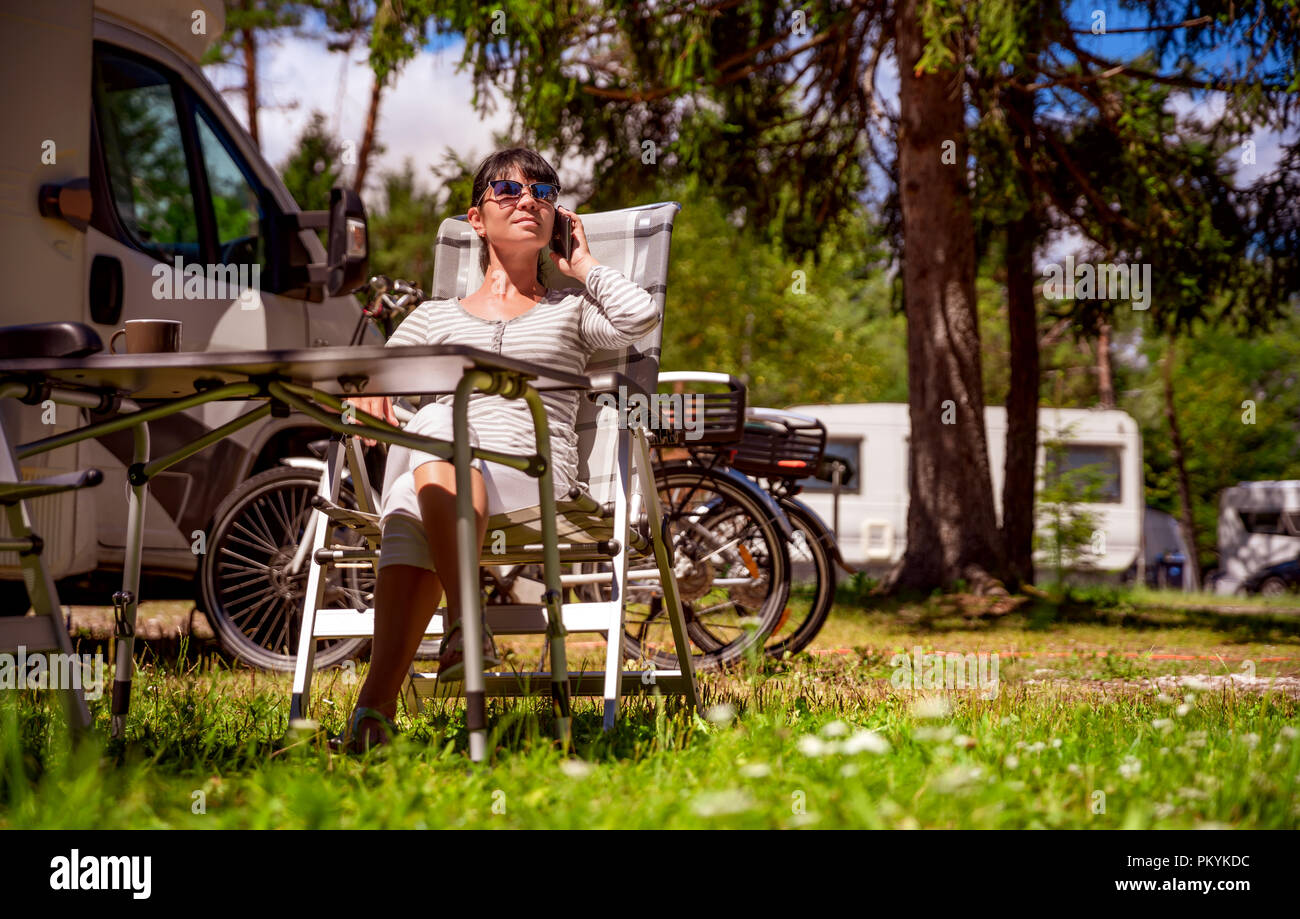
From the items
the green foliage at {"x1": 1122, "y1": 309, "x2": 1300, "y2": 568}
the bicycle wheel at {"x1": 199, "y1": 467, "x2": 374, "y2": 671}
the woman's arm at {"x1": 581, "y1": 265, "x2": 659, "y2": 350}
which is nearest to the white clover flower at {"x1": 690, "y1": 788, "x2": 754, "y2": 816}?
the woman's arm at {"x1": 581, "y1": 265, "x2": 659, "y2": 350}

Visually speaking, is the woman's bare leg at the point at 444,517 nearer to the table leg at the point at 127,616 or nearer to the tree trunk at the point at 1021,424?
the table leg at the point at 127,616

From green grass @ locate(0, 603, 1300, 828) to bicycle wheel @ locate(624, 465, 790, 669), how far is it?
1.06 meters

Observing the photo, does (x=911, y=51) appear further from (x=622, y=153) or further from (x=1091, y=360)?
(x=1091, y=360)

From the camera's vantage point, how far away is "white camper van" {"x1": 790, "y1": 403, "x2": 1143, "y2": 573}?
17.9m

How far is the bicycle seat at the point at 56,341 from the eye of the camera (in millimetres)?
2447

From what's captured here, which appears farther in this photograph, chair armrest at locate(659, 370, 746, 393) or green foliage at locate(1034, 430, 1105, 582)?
green foliage at locate(1034, 430, 1105, 582)

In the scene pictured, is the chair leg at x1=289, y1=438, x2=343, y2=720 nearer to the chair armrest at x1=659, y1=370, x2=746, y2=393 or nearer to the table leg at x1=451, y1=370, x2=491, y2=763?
A: the table leg at x1=451, y1=370, x2=491, y2=763

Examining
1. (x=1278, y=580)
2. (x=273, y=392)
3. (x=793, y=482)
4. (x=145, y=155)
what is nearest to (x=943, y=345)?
(x=793, y=482)

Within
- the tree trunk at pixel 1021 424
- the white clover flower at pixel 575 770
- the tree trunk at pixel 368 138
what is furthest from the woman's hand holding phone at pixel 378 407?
the tree trunk at pixel 368 138

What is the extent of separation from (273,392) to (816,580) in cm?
315

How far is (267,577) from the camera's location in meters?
4.88

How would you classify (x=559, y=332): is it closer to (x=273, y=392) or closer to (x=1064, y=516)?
(x=273, y=392)

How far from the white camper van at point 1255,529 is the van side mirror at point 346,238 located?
70.7ft

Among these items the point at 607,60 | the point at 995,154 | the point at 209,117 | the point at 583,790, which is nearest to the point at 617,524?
the point at 583,790
